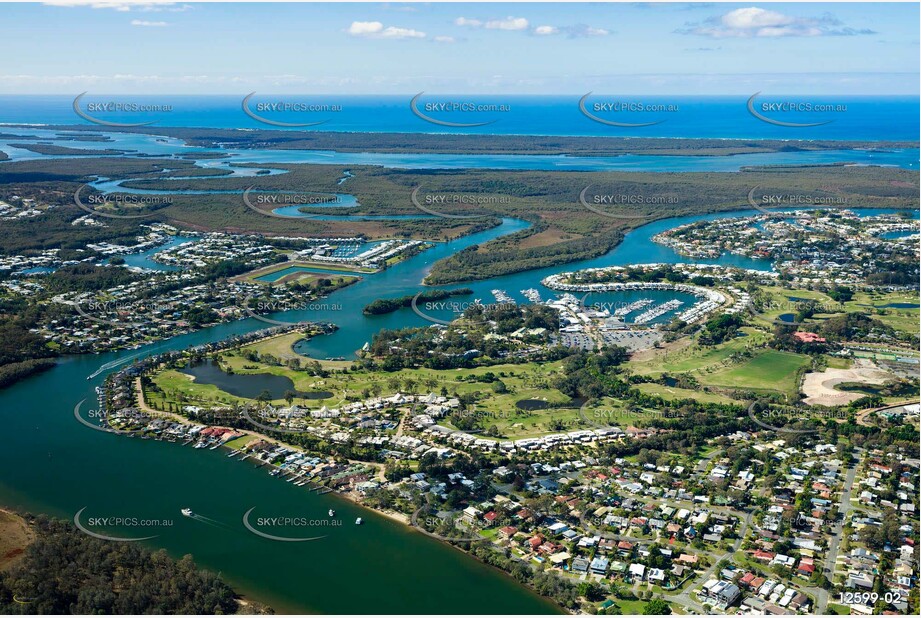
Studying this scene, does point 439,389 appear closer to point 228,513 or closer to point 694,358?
point 228,513

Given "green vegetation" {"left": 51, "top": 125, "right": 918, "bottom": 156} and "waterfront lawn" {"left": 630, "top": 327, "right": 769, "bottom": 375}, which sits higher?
"green vegetation" {"left": 51, "top": 125, "right": 918, "bottom": 156}

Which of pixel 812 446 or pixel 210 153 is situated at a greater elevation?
pixel 210 153

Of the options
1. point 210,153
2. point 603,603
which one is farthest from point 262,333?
point 210,153

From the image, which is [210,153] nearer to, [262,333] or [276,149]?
[276,149]

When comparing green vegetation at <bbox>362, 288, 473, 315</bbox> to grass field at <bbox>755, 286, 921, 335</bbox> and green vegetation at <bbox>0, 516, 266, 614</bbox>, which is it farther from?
green vegetation at <bbox>0, 516, 266, 614</bbox>

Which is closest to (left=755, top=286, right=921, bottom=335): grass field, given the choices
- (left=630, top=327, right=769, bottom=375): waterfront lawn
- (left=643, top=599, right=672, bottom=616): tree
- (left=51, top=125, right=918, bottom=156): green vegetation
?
(left=630, top=327, right=769, bottom=375): waterfront lawn

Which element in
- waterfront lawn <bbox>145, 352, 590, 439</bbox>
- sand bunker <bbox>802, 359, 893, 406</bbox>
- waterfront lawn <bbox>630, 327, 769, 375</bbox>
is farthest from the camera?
waterfront lawn <bbox>630, 327, 769, 375</bbox>

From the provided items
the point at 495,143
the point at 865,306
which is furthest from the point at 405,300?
the point at 495,143
